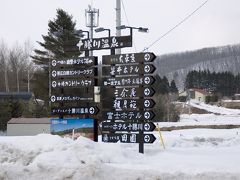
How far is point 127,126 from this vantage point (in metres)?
13.9

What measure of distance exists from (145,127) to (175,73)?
143397 millimetres

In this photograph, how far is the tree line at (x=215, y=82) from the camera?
135750 millimetres

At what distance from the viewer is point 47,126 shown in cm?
2202

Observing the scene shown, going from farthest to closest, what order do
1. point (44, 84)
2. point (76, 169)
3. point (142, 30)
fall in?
point (44, 84) < point (142, 30) < point (76, 169)

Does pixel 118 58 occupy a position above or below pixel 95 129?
above

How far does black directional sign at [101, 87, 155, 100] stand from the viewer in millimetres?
13406

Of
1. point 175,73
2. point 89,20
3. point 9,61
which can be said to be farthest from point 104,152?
point 175,73

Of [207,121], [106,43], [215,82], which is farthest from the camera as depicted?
[215,82]

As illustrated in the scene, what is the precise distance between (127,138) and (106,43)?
3.11 metres

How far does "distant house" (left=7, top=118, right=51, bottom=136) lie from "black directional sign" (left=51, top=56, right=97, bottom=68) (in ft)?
20.9

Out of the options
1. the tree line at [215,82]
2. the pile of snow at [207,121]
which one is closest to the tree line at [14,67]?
the pile of snow at [207,121]

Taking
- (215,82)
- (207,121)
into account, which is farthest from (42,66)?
(215,82)

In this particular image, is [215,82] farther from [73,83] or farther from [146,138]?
[146,138]

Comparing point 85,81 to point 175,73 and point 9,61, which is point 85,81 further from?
point 175,73
